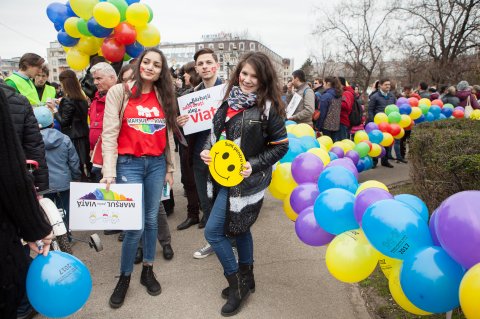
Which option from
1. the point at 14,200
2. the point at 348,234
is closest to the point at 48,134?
the point at 14,200

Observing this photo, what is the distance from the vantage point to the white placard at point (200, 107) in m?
3.31

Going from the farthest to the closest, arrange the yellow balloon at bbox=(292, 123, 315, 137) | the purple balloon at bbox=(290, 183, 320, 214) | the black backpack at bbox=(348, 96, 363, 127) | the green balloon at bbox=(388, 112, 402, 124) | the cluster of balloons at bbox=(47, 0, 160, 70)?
the green balloon at bbox=(388, 112, 402, 124)
the black backpack at bbox=(348, 96, 363, 127)
the cluster of balloons at bbox=(47, 0, 160, 70)
the yellow balloon at bbox=(292, 123, 315, 137)
the purple balloon at bbox=(290, 183, 320, 214)

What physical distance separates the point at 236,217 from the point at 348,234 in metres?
0.78

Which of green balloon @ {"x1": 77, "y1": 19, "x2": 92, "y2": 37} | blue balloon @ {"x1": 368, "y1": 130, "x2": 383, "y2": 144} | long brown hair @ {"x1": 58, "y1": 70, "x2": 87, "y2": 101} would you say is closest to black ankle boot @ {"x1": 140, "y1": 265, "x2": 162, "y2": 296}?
long brown hair @ {"x1": 58, "y1": 70, "x2": 87, "y2": 101}

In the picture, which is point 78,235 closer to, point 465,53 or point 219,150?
point 219,150

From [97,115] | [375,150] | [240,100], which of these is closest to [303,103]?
[375,150]

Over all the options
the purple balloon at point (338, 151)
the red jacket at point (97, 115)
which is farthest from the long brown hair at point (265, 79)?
the purple balloon at point (338, 151)

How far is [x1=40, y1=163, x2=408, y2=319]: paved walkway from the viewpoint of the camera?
2717 millimetres

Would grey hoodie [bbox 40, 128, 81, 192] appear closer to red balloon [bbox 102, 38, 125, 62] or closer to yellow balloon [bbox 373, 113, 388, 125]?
red balloon [bbox 102, 38, 125, 62]

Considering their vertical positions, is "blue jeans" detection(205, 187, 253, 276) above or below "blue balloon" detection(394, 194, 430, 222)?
below

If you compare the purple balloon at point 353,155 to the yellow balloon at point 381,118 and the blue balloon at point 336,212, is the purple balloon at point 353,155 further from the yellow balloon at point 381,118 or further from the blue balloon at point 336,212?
the blue balloon at point 336,212

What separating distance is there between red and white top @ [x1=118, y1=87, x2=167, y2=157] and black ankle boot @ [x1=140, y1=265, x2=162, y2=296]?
1.05 m

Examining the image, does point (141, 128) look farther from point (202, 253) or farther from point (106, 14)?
point (106, 14)

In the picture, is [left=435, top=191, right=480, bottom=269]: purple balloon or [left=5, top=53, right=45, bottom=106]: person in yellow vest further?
[left=5, top=53, right=45, bottom=106]: person in yellow vest
